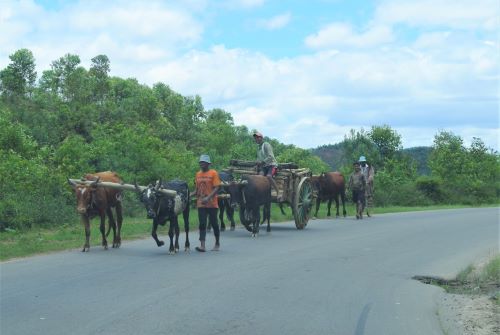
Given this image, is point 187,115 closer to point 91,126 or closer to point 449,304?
point 91,126

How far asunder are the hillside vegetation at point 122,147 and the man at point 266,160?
5991 mm

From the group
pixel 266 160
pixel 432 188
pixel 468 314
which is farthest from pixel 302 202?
pixel 432 188

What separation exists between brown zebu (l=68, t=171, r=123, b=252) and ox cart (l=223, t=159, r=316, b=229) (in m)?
4.24

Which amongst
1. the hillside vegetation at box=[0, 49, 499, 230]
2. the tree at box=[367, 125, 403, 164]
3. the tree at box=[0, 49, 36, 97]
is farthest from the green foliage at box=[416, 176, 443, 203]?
the tree at box=[0, 49, 36, 97]

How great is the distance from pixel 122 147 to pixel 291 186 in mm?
9768

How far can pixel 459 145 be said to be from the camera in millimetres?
49188

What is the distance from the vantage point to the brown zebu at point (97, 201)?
47.4 feet

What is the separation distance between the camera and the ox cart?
62.4ft

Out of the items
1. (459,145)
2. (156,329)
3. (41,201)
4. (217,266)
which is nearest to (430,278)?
(217,266)

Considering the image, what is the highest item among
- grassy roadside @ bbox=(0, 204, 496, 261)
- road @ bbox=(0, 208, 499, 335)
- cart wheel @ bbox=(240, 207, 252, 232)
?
cart wheel @ bbox=(240, 207, 252, 232)

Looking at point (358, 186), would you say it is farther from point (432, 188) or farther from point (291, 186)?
point (432, 188)

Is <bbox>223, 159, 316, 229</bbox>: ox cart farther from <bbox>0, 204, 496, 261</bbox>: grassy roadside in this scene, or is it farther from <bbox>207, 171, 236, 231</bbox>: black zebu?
<bbox>0, 204, 496, 261</bbox>: grassy roadside

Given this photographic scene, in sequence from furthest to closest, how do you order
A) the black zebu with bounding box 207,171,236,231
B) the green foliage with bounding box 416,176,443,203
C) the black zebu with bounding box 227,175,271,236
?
the green foliage with bounding box 416,176,443,203 < the black zebu with bounding box 207,171,236,231 < the black zebu with bounding box 227,175,271,236

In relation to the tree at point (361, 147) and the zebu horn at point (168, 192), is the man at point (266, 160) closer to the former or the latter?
the zebu horn at point (168, 192)
